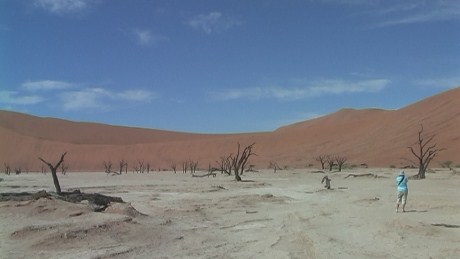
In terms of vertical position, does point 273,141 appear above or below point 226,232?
above

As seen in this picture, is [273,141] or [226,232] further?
[273,141]

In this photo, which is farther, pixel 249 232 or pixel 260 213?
pixel 260 213

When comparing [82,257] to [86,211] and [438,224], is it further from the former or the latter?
[438,224]

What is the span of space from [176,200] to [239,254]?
1251 cm

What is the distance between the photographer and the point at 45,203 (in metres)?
15.4

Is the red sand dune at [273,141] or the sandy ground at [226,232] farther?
the red sand dune at [273,141]

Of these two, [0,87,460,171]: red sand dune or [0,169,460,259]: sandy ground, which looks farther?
[0,87,460,171]: red sand dune

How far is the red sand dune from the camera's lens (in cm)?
8081

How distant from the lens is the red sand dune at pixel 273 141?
265 ft

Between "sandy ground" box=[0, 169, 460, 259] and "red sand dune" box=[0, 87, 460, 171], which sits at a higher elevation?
"red sand dune" box=[0, 87, 460, 171]

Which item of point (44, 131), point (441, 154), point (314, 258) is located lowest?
point (314, 258)

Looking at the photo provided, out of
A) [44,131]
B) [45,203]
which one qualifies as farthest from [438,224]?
[44,131]

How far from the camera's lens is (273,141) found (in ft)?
393

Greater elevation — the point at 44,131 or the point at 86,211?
the point at 44,131
